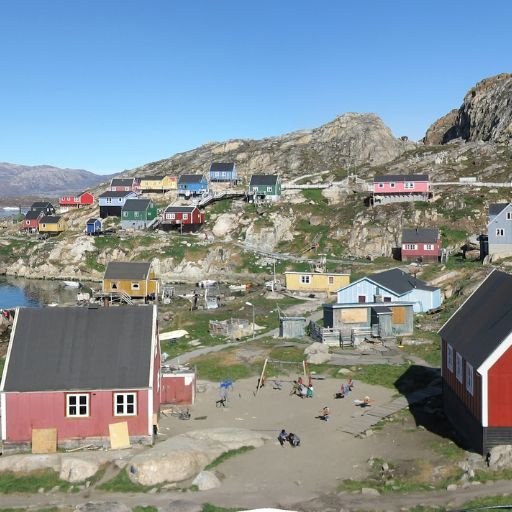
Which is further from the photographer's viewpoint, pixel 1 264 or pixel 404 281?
pixel 1 264

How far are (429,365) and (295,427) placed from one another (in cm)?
1559

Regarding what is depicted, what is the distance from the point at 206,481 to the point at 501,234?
70693 mm

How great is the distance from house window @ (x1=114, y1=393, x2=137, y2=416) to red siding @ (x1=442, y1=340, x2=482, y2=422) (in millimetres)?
16366

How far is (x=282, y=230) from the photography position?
392 ft

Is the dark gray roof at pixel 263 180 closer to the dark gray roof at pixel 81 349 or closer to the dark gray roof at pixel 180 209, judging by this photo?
the dark gray roof at pixel 180 209

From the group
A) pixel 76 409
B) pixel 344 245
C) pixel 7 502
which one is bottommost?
pixel 7 502

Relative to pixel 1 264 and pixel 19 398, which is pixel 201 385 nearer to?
pixel 19 398

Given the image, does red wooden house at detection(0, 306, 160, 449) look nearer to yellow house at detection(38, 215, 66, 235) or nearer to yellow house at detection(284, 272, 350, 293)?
yellow house at detection(284, 272, 350, 293)

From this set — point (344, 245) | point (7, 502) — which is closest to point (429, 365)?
point (7, 502)

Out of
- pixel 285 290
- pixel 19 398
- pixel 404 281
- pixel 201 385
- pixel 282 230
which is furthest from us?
pixel 282 230

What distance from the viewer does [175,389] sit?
39.2m

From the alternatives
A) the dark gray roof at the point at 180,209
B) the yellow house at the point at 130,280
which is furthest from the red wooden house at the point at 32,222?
the yellow house at the point at 130,280

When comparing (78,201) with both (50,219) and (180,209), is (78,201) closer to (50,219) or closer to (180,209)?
(50,219)

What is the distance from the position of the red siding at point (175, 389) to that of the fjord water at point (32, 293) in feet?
187
